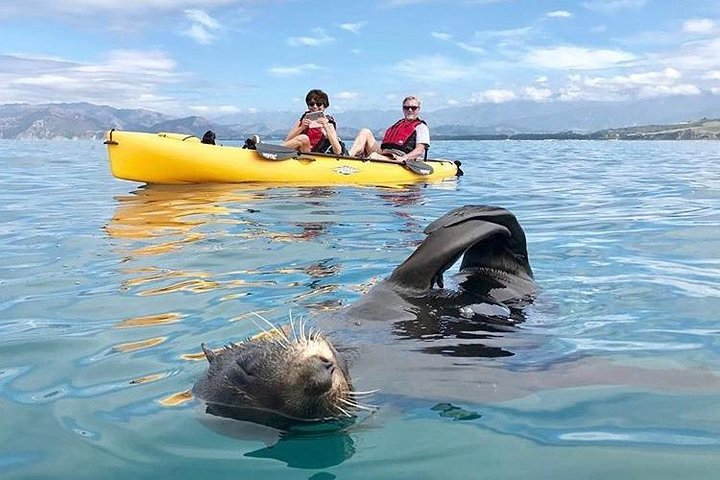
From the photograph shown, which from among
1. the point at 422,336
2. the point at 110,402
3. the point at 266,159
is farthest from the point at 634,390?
the point at 266,159

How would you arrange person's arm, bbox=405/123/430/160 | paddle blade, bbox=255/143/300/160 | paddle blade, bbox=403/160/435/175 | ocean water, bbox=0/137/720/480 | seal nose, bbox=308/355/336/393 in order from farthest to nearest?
person's arm, bbox=405/123/430/160 → paddle blade, bbox=403/160/435/175 → paddle blade, bbox=255/143/300/160 → ocean water, bbox=0/137/720/480 → seal nose, bbox=308/355/336/393

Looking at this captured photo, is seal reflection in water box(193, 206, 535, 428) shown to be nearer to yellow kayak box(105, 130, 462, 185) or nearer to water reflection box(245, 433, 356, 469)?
water reflection box(245, 433, 356, 469)

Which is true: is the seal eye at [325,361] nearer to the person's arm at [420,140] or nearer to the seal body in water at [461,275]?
the seal body in water at [461,275]

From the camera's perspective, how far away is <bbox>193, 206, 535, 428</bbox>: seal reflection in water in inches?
107

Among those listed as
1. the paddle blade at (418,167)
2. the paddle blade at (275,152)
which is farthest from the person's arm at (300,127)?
the paddle blade at (418,167)

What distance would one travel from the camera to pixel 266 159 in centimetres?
1540

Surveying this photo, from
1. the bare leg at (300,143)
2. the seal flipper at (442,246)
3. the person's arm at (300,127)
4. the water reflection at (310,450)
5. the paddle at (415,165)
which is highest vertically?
the person's arm at (300,127)

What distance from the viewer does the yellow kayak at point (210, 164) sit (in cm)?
1504

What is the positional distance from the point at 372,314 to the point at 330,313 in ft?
0.96

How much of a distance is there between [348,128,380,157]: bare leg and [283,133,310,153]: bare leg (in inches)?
52.3

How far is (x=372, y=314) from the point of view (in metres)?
3.99

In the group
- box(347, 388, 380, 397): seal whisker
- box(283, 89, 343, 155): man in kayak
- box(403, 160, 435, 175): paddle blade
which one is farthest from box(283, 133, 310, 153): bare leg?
box(347, 388, 380, 397): seal whisker

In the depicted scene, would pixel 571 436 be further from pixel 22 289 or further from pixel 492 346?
pixel 22 289

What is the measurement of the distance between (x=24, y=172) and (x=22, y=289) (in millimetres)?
16806
